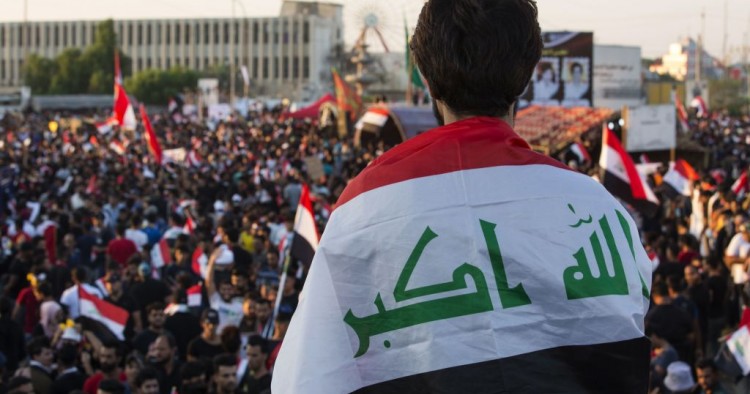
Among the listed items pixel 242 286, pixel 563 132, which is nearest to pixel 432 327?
pixel 242 286

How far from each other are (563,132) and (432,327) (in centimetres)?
2450

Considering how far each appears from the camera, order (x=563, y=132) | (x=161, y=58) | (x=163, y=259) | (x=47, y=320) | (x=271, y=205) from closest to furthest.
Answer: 1. (x=47, y=320)
2. (x=163, y=259)
3. (x=271, y=205)
4. (x=563, y=132)
5. (x=161, y=58)

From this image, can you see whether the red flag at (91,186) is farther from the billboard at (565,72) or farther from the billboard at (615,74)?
the billboard at (615,74)

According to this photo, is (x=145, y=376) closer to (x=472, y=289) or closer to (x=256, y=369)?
(x=256, y=369)

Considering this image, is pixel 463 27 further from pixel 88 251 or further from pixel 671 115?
pixel 671 115

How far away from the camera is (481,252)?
1.72m

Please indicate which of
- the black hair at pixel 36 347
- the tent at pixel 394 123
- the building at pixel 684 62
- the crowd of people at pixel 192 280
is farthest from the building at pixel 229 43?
the black hair at pixel 36 347

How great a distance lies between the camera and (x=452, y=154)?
1.79 meters

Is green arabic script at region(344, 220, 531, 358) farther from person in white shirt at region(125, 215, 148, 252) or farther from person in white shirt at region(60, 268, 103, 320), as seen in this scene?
person in white shirt at region(125, 215, 148, 252)

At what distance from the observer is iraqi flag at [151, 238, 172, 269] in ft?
38.0

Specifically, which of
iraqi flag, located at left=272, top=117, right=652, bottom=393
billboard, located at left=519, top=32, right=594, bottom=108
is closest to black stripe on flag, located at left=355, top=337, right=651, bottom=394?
iraqi flag, located at left=272, top=117, right=652, bottom=393

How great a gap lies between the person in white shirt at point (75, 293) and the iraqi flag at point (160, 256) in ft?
7.10

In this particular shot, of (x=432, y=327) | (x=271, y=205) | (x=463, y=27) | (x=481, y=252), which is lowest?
(x=271, y=205)

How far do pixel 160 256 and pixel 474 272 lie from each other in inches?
401
